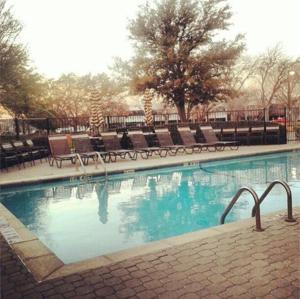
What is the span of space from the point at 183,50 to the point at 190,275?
1880 centimetres

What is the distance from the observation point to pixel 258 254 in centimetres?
368

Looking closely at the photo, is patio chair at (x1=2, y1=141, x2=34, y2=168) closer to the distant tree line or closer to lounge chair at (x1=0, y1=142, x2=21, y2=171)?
lounge chair at (x1=0, y1=142, x2=21, y2=171)

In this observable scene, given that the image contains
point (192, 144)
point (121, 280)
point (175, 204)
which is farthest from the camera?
point (192, 144)

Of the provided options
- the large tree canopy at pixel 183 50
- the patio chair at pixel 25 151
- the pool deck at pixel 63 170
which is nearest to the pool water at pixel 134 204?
the pool deck at pixel 63 170

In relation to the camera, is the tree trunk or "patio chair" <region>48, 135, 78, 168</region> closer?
"patio chair" <region>48, 135, 78, 168</region>

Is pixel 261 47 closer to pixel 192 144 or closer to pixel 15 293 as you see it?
pixel 192 144

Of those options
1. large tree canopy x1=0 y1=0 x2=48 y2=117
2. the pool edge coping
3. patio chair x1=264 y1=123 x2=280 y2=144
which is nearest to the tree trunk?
patio chair x1=264 y1=123 x2=280 y2=144

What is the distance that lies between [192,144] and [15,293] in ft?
38.3

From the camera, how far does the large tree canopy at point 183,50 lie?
20.7m

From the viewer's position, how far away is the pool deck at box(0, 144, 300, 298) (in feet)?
9.76

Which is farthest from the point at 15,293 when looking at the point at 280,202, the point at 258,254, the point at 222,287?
the point at 280,202

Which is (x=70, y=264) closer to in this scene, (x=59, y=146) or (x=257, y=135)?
(x=59, y=146)

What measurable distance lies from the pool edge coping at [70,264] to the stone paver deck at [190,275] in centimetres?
8

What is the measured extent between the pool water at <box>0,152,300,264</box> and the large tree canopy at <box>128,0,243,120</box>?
412 inches
